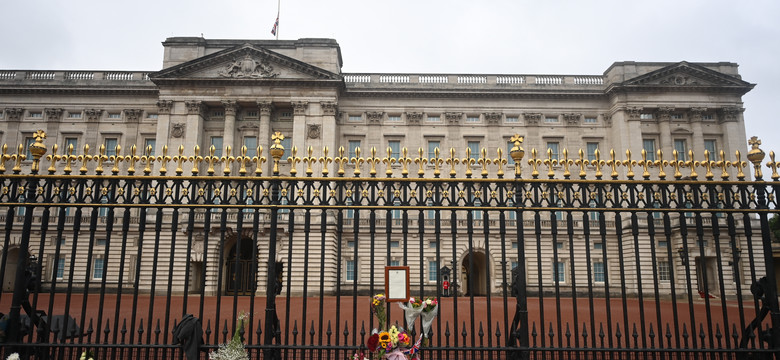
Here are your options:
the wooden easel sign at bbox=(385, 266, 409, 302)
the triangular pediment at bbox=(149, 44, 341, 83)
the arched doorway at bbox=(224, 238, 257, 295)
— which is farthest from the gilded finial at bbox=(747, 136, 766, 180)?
the triangular pediment at bbox=(149, 44, 341, 83)

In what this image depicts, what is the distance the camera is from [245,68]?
34.7m

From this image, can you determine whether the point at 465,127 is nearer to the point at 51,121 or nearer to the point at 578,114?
the point at 578,114

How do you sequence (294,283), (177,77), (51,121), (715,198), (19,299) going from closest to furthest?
(19,299)
(715,198)
(294,283)
(177,77)
(51,121)

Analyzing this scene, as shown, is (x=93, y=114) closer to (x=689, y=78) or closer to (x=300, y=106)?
(x=300, y=106)

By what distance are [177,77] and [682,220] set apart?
33636 millimetres

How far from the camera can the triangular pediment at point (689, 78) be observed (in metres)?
35.5

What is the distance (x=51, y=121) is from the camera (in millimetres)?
36531

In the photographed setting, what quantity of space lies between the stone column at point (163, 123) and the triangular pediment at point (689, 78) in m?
31.2

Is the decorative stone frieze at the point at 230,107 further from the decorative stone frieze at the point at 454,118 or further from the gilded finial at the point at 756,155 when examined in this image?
the gilded finial at the point at 756,155

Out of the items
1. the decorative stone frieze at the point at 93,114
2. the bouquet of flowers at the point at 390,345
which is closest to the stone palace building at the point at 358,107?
the decorative stone frieze at the point at 93,114

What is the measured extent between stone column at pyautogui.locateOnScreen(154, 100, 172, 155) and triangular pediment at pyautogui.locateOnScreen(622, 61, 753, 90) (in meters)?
31.2

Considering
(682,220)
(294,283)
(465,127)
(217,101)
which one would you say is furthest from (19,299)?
(465,127)

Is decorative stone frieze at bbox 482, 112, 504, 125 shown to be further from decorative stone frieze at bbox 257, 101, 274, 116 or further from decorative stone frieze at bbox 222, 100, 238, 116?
decorative stone frieze at bbox 222, 100, 238, 116

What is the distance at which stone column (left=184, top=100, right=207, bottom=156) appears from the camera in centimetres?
3400
